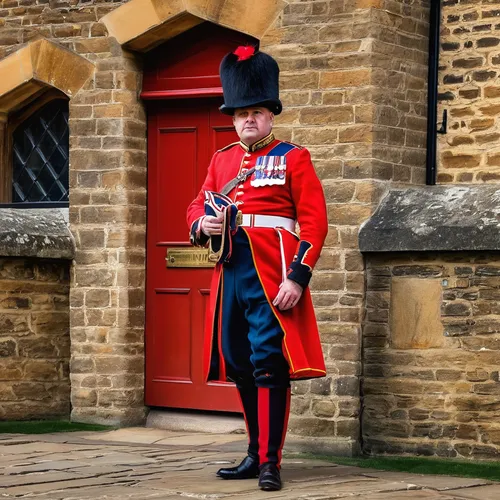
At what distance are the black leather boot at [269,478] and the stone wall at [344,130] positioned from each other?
1.80 metres

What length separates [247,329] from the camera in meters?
6.67

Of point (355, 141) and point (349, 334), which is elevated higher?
point (355, 141)

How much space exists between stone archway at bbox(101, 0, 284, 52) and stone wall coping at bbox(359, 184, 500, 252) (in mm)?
1454

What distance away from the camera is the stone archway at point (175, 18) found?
28.8 feet

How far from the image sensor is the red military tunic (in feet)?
21.3

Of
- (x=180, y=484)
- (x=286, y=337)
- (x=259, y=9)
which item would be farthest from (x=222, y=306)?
(x=259, y=9)

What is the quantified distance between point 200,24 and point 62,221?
1.76 meters

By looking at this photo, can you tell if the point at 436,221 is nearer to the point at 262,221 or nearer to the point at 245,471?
the point at 262,221

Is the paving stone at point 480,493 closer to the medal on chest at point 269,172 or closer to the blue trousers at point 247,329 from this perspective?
the blue trousers at point 247,329

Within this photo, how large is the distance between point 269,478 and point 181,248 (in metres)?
3.30

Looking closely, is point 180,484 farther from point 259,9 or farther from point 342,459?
point 259,9

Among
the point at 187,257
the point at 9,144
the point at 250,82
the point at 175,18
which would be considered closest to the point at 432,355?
the point at 187,257

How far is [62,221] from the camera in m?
9.75

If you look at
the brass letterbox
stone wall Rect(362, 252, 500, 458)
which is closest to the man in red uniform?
stone wall Rect(362, 252, 500, 458)
